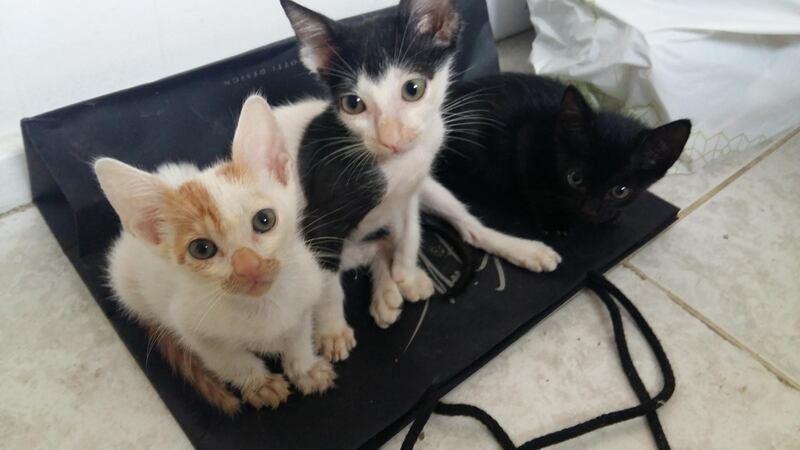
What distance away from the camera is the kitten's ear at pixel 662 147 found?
104cm

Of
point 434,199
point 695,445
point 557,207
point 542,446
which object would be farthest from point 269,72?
point 695,445

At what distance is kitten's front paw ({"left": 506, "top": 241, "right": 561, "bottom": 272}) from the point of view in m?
1.21

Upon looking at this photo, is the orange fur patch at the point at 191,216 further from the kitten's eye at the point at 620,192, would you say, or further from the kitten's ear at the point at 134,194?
the kitten's eye at the point at 620,192

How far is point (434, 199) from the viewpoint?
130 centimetres

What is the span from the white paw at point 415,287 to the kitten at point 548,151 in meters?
0.32

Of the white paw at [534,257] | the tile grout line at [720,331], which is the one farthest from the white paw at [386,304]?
the tile grout line at [720,331]

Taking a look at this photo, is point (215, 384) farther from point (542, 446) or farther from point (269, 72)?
point (269, 72)

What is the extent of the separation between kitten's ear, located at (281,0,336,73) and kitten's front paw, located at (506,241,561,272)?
546mm

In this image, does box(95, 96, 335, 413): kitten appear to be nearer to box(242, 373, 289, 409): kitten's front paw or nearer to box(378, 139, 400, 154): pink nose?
box(242, 373, 289, 409): kitten's front paw

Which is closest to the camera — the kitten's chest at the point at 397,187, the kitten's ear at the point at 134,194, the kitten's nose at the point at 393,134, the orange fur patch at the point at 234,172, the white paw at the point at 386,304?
the kitten's ear at the point at 134,194

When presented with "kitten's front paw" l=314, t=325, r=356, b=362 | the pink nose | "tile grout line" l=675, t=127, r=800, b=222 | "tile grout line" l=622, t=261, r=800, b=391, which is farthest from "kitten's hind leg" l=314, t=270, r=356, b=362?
"tile grout line" l=675, t=127, r=800, b=222

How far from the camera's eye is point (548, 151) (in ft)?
4.10

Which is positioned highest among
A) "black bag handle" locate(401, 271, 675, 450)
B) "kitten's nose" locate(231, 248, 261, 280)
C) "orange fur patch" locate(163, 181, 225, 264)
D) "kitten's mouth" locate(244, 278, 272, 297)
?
"orange fur patch" locate(163, 181, 225, 264)

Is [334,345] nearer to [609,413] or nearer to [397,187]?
[397,187]
